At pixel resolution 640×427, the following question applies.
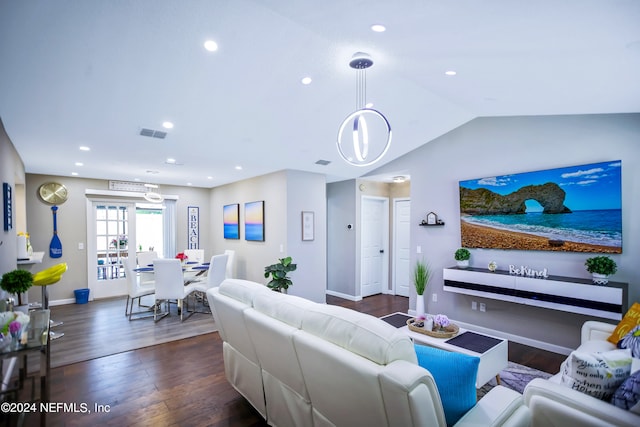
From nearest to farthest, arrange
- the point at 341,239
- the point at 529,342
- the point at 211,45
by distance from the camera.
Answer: the point at 211,45 < the point at 529,342 < the point at 341,239

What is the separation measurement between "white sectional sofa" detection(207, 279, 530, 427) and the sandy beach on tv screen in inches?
112

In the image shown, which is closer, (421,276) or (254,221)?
(421,276)

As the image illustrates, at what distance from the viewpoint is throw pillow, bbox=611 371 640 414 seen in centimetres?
138

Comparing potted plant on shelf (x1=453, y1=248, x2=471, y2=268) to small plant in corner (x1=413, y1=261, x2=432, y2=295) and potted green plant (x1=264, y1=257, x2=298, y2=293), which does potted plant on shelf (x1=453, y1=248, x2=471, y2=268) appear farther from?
potted green plant (x1=264, y1=257, x2=298, y2=293)

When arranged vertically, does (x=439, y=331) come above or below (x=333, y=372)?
below

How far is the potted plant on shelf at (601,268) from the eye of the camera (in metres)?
3.22

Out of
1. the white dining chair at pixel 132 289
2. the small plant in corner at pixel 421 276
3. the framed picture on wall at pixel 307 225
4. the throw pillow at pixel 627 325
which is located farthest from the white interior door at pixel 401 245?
the white dining chair at pixel 132 289

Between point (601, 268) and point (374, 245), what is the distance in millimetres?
3990

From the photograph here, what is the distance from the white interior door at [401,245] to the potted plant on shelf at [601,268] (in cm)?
350

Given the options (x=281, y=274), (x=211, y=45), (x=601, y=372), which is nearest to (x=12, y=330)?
(x=211, y=45)

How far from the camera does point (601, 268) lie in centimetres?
323

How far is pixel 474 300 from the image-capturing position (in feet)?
14.8

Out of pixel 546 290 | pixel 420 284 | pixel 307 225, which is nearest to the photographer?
pixel 546 290

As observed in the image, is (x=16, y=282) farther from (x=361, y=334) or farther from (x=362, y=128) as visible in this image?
(x=362, y=128)
